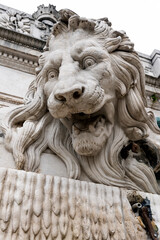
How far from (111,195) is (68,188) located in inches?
9.6

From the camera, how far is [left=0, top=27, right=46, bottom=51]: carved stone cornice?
119 inches

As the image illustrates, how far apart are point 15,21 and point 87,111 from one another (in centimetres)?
258

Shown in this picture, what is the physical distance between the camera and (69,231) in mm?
1179

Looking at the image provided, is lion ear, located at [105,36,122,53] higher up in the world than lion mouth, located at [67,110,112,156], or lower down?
higher up

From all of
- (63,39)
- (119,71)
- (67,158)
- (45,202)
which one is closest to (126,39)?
(119,71)

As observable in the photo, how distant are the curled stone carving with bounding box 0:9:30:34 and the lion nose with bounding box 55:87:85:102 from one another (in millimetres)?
2302

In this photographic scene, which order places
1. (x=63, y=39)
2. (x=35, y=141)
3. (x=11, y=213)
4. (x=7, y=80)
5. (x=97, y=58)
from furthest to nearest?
1. (x=7, y=80)
2. (x=63, y=39)
3. (x=35, y=141)
4. (x=97, y=58)
5. (x=11, y=213)

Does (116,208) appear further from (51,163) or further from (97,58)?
(97,58)

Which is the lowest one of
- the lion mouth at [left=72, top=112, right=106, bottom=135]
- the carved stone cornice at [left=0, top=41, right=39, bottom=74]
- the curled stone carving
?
the carved stone cornice at [left=0, top=41, right=39, bottom=74]

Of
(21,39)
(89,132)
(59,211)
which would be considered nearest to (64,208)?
(59,211)

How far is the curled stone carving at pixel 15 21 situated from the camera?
3.40m

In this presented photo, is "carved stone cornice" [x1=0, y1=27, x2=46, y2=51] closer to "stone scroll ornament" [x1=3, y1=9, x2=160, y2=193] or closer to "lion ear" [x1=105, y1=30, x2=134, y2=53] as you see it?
"stone scroll ornament" [x1=3, y1=9, x2=160, y2=193]

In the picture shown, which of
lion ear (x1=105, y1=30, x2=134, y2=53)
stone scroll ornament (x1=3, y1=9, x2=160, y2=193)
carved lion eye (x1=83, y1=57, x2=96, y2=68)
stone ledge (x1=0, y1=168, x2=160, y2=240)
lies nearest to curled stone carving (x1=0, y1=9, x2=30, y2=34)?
stone scroll ornament (x1=3, y1=9, x2=160, y2=193)

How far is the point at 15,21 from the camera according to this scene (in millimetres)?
3514
